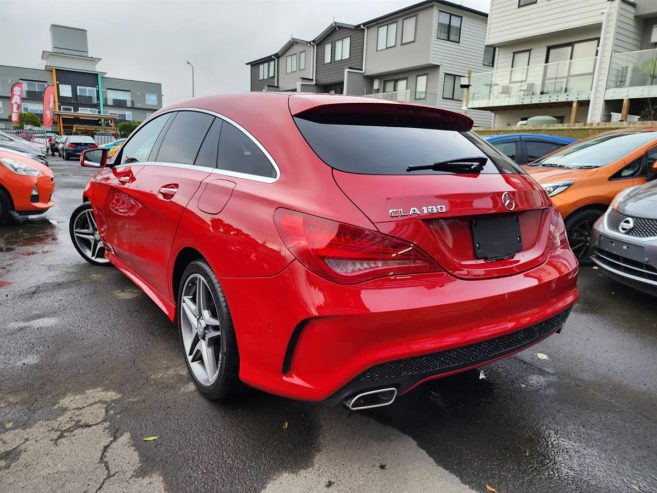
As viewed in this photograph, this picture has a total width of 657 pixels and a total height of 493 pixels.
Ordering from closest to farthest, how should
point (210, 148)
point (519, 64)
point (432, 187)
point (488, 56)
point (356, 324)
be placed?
1. point (356, 324)
2. point (432, 187)
3. point (210, 148)
4. point (519, 64)
5. point (488, 56)

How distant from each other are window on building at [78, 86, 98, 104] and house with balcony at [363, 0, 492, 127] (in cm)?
4990

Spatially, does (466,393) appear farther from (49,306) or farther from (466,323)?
(49,306)

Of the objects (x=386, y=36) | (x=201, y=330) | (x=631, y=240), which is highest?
(x=386, y=36)

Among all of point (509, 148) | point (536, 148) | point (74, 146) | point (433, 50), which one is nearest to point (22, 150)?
point (74, 146)

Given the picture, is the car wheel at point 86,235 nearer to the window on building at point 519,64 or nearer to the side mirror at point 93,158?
the side mirror at point 93,158

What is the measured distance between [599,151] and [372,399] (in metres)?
5.42

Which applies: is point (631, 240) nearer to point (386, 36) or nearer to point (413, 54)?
point (413, 54)

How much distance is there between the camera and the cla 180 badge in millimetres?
1862

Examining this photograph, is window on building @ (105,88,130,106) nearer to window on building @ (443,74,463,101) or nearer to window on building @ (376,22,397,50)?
window on building @ (376,22,397,50)

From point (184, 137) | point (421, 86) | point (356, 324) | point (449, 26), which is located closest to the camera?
point (356, 324)

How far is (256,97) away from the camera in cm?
258

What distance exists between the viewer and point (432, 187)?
201 centimetres

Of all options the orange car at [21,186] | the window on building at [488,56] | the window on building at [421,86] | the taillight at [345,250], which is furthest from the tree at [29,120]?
the taillight at [345,250]

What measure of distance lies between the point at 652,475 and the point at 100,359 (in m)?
3.09
